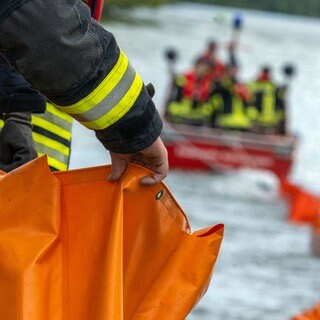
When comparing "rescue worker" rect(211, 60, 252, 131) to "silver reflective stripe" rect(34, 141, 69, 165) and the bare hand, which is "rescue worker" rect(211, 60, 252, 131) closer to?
"silver reflective stripe" rect(34, 141, 69, 165)

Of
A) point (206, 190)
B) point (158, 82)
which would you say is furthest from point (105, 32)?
point (158, 82)

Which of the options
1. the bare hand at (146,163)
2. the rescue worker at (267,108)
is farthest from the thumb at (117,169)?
the rescue worker at (267,108)

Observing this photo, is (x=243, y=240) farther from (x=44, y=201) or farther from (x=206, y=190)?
(x=44, y=201)

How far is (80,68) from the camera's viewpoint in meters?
1.79

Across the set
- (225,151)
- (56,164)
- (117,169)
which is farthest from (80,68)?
(225,151)

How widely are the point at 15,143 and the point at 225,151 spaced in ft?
37.9

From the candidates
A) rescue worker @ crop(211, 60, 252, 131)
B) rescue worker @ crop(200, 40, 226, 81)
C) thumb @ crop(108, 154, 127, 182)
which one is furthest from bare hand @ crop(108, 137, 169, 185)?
rescue worker @ crop(200, 40, 226, 81)

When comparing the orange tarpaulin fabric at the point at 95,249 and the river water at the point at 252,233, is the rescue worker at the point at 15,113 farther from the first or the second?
the river water at the point at 252,233

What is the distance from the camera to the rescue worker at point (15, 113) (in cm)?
224

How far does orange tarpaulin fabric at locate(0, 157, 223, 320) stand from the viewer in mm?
1885

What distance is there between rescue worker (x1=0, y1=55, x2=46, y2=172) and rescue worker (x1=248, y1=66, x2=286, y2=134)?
12.2 m

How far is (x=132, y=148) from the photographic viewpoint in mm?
1895

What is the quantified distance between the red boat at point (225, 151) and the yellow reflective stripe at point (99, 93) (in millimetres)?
11729

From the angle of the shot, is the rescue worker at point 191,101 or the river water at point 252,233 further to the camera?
the rescue worker at point 191,101
